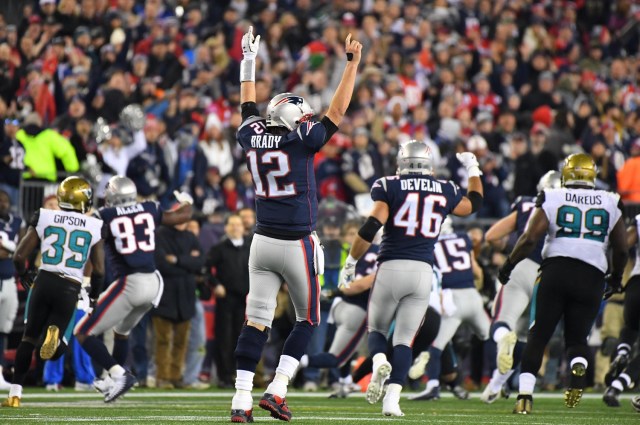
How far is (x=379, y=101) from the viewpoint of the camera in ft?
62.2

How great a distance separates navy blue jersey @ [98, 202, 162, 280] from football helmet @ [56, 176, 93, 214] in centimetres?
82

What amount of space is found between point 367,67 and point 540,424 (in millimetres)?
12007

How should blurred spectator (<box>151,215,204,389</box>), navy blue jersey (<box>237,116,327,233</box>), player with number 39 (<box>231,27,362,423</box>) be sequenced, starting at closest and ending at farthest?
player with number 39 (<box>231,27,362,423</box>) < navy blue jersey (<box>237,116,327,233</box>) < blurred spectator (<box>151,215,204,389</box>)

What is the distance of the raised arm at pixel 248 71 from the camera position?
29.1 feet

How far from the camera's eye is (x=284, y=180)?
8.34 metres

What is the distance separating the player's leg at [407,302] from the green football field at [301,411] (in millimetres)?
442

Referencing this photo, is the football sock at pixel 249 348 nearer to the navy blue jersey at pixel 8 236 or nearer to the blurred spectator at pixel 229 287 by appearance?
the navy blue jersey at pixel 8 236

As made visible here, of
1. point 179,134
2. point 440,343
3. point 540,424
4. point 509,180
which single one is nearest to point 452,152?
point 509,180

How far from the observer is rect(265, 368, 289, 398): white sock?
825 cm

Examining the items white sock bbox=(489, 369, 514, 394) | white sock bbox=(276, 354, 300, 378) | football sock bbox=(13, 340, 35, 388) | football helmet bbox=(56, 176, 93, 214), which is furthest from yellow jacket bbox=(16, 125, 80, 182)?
white sock bbox=(276, 354, 300, 378)

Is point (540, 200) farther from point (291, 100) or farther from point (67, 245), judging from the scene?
point (67, 245)

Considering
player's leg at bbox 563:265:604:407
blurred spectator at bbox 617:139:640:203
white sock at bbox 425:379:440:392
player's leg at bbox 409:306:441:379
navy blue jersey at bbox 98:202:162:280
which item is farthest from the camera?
blurred spectator at bbox 617:139:640:203

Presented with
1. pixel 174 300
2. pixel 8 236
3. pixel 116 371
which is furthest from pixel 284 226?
pixel 174 300

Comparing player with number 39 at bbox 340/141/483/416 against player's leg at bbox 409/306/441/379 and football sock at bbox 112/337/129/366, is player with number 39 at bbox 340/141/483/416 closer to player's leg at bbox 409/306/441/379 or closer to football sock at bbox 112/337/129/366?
player's leg at bbox 409/306/441/379
